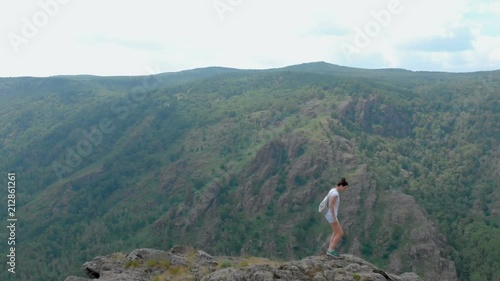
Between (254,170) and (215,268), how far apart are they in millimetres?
82076

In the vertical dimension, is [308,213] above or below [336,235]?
below

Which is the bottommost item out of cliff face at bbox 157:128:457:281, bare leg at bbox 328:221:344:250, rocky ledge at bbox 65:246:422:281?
cliff face at bbox 157:128:457:281

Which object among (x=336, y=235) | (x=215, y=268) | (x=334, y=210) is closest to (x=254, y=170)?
(x=215, y=268)

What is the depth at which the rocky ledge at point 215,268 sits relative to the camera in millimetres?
16516

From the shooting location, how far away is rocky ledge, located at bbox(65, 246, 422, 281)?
54.2ft

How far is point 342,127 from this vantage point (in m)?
105

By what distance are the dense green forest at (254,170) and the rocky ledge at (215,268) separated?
190 ft

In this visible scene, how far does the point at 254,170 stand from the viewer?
10100 centimetres

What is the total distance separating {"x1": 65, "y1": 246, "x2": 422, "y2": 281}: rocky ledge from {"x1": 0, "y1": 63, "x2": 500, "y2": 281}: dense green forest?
5803cm
